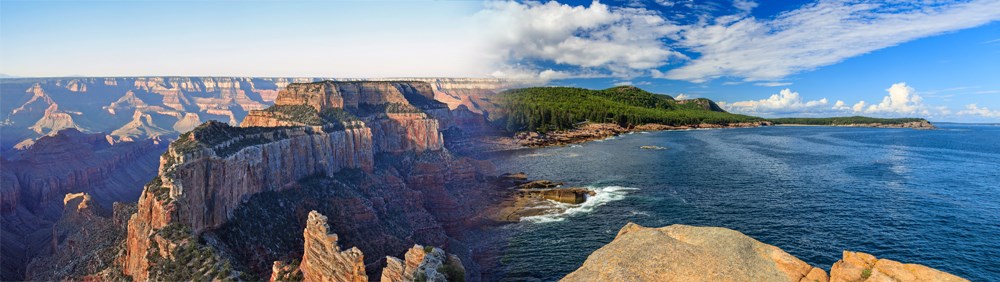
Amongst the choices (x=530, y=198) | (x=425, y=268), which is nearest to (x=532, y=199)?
(x=530, y=198)

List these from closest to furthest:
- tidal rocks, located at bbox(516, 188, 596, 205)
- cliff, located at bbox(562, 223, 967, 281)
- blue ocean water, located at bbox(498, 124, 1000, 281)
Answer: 1. cliff, located at bbox(562, 223, 967, 281)
2. blue ocean water, located at bbox(498, 124, 1000, 281)
3. tidal rocks, located at bbox(516, 188, 596, 205)

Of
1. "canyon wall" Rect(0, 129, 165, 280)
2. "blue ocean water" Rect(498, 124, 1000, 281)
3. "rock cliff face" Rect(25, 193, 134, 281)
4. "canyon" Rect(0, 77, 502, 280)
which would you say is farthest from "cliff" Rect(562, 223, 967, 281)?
"canyon wall" Rect(0, 129, 165, 280)

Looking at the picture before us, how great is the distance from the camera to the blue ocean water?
170ft

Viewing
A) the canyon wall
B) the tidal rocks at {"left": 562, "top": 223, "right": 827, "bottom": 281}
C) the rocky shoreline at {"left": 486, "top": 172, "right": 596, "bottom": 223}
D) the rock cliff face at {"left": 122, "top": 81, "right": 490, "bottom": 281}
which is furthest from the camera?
the rocky shoreline at {"left": 486, "top": 172, "right": 596, "bottom": 223}

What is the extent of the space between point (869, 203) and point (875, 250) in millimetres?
24798

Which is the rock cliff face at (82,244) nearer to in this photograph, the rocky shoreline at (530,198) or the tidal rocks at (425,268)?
the tidal rocks at (425,268)

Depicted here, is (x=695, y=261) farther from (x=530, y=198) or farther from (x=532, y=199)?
(x=530, y=198)

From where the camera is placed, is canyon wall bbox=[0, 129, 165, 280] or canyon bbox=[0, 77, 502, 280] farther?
canyon wall bbox=[0, 129, 165, 280]

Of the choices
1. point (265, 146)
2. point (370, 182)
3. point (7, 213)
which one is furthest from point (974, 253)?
point (7, 213)

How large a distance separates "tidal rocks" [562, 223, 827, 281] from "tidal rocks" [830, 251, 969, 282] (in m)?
1.01

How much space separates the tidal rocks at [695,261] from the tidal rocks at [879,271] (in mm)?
1010

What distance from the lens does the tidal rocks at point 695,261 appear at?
88.0ft

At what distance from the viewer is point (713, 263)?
90.8ft

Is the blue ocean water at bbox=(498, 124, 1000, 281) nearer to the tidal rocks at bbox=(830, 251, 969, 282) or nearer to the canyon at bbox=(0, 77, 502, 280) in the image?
the canyon at bbox=(0, 77, 502, 280)
